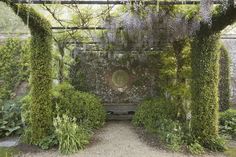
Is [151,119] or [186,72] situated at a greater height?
[186,72]

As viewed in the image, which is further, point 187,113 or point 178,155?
point 187,113

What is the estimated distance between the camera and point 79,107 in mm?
7574

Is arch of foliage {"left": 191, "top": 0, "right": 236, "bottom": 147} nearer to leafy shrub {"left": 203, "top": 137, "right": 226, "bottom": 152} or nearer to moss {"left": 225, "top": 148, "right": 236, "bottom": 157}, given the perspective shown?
leafy shrub {"left": 203, "top": 137, "right": 226, "bottom": 152}

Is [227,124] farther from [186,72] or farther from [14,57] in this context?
[14,57]

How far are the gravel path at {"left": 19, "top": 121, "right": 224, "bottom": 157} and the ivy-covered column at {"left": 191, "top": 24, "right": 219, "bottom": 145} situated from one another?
520 millimetres

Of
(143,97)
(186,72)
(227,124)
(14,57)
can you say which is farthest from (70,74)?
(227,124)

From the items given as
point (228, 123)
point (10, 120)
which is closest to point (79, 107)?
point (10, 120)

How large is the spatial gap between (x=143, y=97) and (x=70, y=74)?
2536 mm

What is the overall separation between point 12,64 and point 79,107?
3374 mm

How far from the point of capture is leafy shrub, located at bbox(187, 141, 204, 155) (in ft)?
17.9

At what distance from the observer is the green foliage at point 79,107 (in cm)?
719

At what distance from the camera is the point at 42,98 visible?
19.6 feet

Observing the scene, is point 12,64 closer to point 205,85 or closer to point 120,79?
point 120,79

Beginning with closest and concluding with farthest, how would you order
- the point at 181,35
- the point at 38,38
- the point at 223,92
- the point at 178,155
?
the point at 178,155
the point at 38,38
the point at 181,35
the point at 223,92
